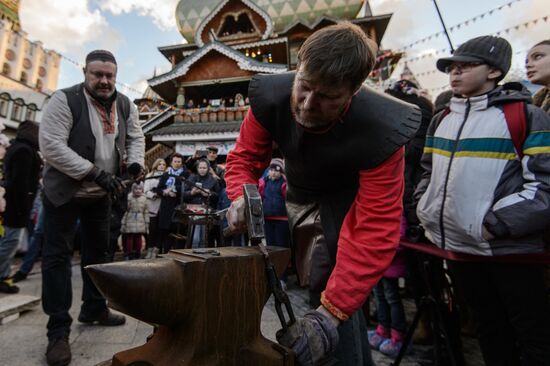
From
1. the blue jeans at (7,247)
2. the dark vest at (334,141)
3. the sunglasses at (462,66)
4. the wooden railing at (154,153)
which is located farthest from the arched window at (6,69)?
the sunglasses at (462,66)

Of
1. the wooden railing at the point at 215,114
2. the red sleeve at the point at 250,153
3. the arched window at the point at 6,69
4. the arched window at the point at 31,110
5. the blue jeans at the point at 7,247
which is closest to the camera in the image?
the red sleeve at the point at 250,153

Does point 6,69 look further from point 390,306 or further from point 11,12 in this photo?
point 390,306

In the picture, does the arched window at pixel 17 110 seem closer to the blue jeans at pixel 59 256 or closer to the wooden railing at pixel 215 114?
the wooden railing at pixel 215 114

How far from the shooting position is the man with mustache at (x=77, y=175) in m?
2.13

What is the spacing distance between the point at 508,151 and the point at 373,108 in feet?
3.25

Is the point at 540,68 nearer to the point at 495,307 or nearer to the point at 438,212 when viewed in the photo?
the point at 438,212

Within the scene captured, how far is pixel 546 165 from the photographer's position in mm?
1638

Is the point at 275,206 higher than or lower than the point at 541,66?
lower

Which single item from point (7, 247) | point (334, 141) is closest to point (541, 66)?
point (334, 141)

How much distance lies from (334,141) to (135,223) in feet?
17.4

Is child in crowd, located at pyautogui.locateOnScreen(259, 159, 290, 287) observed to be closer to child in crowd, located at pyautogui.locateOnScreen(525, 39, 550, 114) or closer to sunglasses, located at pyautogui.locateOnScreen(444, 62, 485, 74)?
sunglasses, located at pyautogui.locateOnScreen(444, 62, 485, 74)

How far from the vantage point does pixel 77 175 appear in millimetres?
2146

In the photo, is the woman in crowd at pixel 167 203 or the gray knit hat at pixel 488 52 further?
the woman in crowd at pixel 167 203

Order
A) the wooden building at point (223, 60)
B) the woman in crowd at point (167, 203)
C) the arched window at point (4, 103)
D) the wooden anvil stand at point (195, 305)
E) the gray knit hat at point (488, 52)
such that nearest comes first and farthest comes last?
1. the wooden anvil stand at point (195, 305)
2. the gray knit hat at point (488, 52)
3. the woman in crowd at point (167, 203)
4. the wooden building at point (223, 60)
5. the arched window at point (4, 103)
